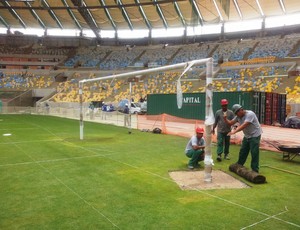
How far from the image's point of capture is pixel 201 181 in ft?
24.4

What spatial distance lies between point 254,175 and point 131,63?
50284mm

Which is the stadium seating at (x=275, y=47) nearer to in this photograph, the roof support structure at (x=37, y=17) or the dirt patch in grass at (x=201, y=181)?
the roof support structure at (x=37, y=17)

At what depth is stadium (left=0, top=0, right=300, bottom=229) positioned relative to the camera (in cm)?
564

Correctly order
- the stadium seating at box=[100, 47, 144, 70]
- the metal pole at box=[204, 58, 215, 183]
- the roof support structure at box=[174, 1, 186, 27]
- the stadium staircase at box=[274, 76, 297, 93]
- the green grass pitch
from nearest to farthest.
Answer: the green grass pitch < the metal pole at box=[204, 58, 215, 183] < the stadium staircase at box=[274, 76, 297, 93] < the roof support structure at box=[174, 1, 186, 27] < the stadium seating at box=[100, 47, 144, 70]

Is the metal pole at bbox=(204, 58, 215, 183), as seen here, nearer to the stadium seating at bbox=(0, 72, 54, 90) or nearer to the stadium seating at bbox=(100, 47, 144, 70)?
A: the stadium seating at bbox=(100, 47, 144, 70)

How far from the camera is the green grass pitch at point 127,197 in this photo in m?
4.98

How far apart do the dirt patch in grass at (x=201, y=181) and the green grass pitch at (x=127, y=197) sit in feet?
0.89

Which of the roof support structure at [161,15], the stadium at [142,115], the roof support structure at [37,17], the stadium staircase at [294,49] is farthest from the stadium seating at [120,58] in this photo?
the stadium staircase at [294,49]

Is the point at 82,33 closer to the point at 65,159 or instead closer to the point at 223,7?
the point at 223,7

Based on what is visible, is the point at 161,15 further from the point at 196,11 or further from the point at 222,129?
the point at 222,129

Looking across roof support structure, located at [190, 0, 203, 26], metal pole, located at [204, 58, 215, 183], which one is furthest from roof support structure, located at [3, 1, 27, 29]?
metal pole, located at [204, 58, 215, 183]

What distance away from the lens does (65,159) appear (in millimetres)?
10047

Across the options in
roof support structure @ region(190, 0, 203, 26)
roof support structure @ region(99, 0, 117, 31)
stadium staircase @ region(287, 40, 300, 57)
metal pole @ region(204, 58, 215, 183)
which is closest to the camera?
metal pole @ region(204, 58, 215, 183)

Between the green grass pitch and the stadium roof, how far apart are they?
3950 cm
